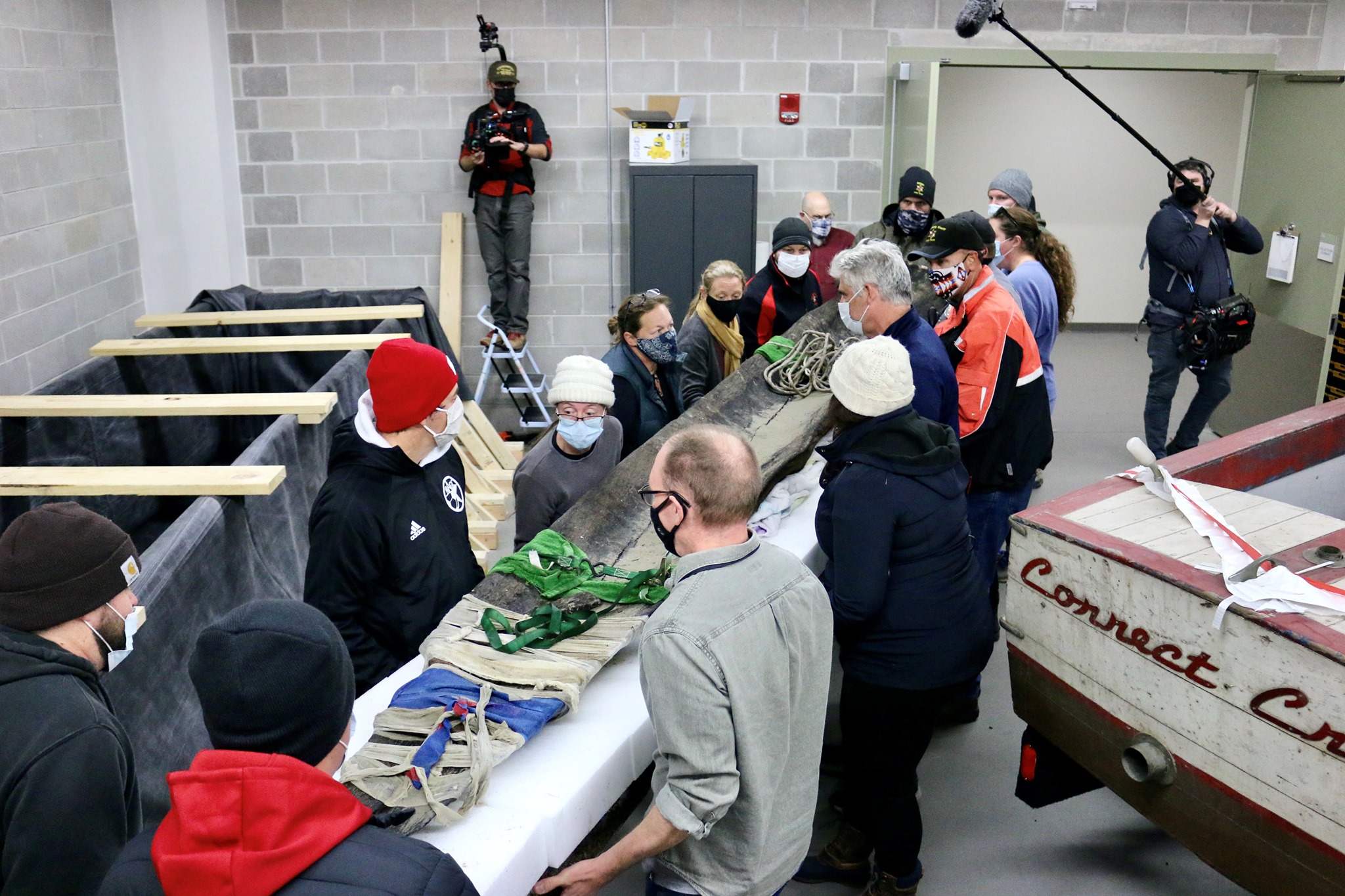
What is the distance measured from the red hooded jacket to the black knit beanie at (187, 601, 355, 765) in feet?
0.18

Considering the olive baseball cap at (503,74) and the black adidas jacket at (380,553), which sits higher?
the olive baseball cap at (503,74)

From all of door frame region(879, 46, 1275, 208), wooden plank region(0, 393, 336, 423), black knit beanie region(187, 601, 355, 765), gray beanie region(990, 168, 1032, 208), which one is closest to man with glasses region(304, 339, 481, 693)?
black knit beanie region(187, 601, 355, 765)

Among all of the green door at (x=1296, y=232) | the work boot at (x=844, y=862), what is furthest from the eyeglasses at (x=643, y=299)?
the green door at (x=1296, y=232)

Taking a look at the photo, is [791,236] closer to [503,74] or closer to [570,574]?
[570,574]

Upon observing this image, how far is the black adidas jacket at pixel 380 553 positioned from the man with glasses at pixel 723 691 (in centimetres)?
85

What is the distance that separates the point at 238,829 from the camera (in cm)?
118

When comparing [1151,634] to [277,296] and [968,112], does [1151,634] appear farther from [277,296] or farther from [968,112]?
[968,112]

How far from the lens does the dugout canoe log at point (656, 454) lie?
2641 millimetres

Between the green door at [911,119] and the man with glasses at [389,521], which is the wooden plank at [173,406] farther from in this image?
the green door at [911,119]

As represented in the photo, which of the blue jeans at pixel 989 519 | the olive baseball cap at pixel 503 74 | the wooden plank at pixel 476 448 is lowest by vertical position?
the wooden plank at pixel 476 448

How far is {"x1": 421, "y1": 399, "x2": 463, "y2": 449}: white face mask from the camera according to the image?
8.21 feet

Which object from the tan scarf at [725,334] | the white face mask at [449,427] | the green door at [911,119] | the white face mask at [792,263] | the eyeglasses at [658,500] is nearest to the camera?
the eyeglasses at [658,500]

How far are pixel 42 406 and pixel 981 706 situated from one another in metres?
3.57

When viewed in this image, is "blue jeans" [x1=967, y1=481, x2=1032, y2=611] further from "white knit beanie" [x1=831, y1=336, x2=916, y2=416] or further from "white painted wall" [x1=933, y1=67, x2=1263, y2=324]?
"white painted wall" [x1=933, y1=67, x2=1263, y2=324]
